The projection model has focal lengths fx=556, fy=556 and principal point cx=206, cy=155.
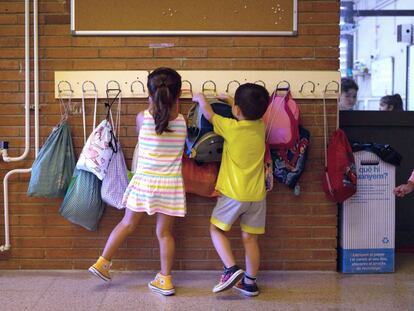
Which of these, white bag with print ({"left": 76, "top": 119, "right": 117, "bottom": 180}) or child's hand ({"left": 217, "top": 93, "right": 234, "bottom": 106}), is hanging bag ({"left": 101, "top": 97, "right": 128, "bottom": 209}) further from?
child's hand ({"left": 217, "top": 93, "right": 234, "bottom": 106})

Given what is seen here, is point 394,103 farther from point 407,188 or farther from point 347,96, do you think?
point 407,188

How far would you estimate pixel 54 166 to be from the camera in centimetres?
410

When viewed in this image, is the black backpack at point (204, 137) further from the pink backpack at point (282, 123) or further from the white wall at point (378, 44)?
the white wall at point (378, 44)

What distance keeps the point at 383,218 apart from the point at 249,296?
49.5 inches

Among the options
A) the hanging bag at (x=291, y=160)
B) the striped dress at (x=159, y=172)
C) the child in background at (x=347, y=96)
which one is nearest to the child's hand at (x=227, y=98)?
the striped dress at (x=159, y=172)

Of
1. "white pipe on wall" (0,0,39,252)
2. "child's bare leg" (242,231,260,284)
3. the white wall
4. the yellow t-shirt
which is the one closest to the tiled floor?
"child's bare leg" (242,231,260,284)

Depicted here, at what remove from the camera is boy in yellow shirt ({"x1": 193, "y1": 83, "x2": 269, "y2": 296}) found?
378cm

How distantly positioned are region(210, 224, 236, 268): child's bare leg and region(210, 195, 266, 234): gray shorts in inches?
2.4

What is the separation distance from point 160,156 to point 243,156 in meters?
0.56

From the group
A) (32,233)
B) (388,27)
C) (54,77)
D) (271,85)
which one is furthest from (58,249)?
(388,27)

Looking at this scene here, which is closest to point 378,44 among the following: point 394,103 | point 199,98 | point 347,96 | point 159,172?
point 394,103

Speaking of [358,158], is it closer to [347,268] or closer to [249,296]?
[347,268]

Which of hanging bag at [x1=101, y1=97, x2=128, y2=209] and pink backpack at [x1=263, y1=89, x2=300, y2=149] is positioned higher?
pink backpack at [x1=263, y1=89, x2=300, y2=149]

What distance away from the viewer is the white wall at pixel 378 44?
8367 mm
